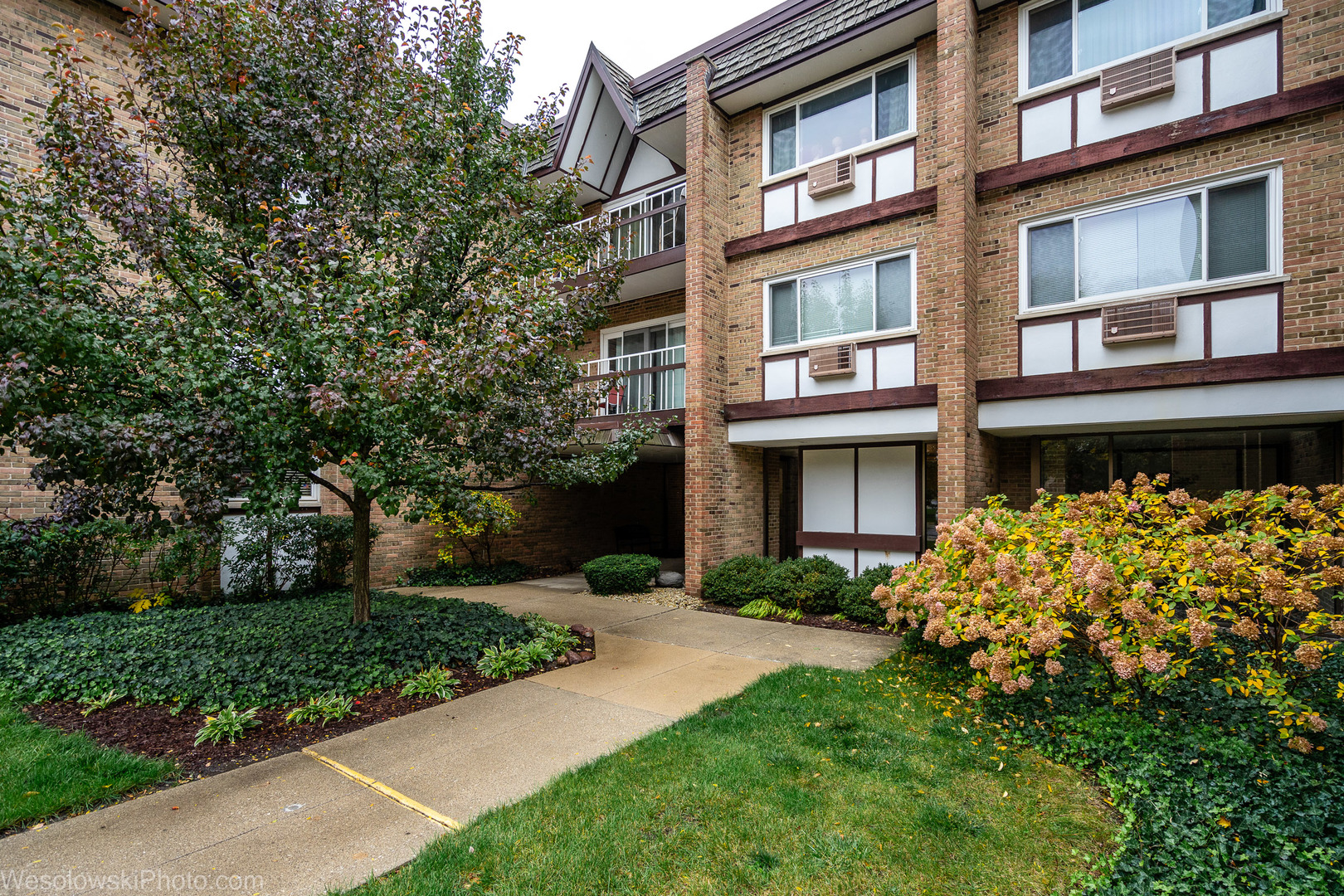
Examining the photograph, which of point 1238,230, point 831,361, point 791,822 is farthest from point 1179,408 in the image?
point 791,822

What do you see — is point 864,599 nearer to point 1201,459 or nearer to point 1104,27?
point 1201,459

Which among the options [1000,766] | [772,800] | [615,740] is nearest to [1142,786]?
[1000,766]

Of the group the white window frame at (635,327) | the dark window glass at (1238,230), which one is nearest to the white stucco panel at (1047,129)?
the dark window glass at (1238,230)

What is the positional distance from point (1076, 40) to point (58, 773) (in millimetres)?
12630

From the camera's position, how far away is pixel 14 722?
492cm

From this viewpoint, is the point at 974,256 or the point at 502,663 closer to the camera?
the point at 502,663

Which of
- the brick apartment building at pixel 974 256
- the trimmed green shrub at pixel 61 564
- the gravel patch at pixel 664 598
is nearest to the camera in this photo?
the brick apartment building at pixel 974 256

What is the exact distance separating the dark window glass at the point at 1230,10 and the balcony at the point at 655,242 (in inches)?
293

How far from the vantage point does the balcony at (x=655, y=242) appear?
11.8 meters

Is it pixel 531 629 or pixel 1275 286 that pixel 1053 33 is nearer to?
pixel 1275 286

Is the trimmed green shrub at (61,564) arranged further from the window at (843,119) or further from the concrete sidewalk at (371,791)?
the window at (843,119)

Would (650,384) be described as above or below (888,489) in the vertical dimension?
above

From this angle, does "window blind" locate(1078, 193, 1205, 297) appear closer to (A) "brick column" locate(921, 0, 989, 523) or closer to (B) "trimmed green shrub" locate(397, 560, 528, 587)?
(A) "brick column" locate(921, 0, 989, 523)

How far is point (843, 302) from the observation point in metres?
10.1
